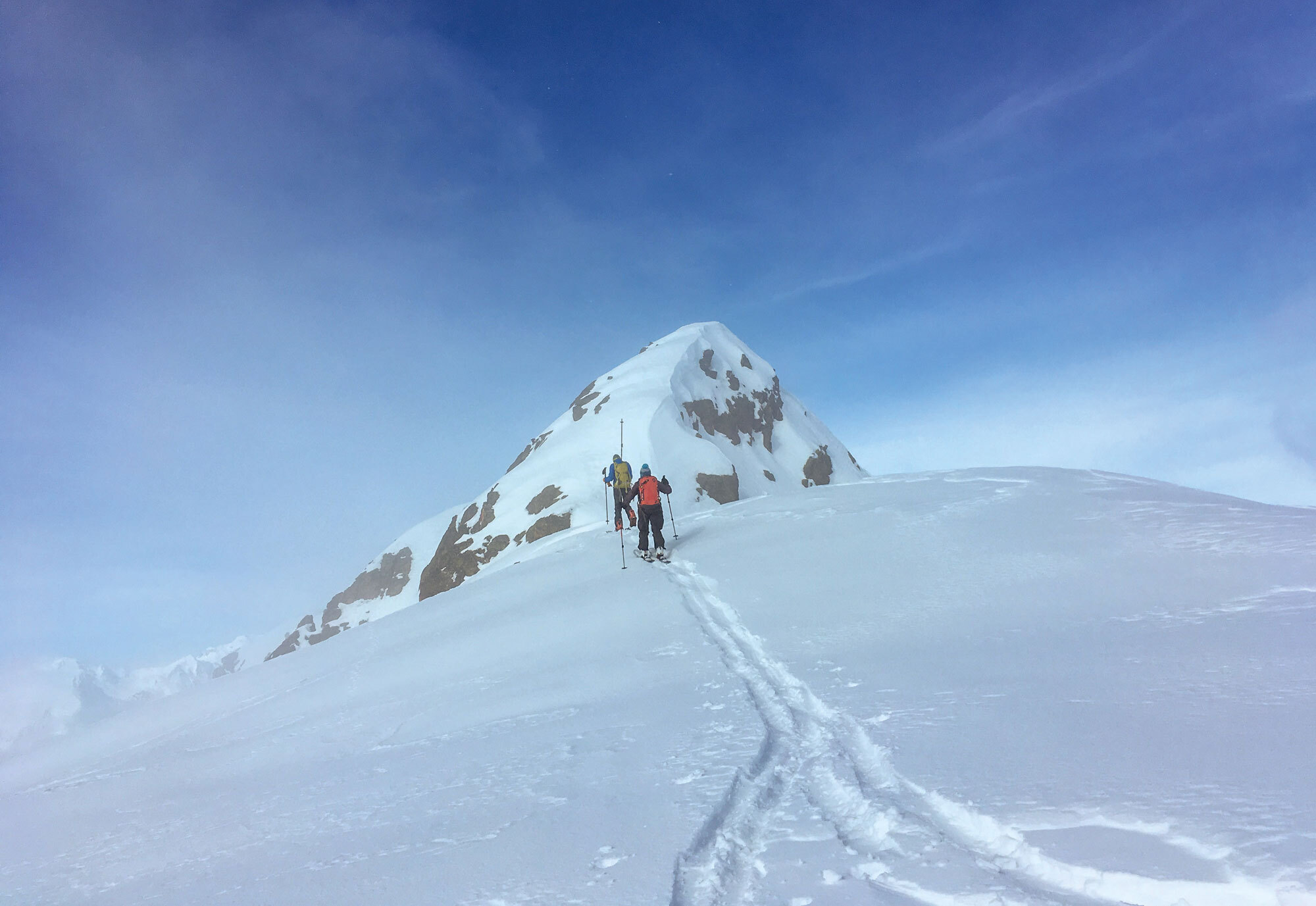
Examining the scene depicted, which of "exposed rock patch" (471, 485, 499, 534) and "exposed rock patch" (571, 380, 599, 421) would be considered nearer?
"exposed rock patch" (471, 485, 499, 534)

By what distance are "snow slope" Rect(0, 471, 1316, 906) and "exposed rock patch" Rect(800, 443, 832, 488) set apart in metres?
56.9

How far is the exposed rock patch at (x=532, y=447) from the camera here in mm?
61125

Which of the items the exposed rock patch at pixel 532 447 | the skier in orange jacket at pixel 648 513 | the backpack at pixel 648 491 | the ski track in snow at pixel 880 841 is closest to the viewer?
the ski track in snow at pixel 880 841

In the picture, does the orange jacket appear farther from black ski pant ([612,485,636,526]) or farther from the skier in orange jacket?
black ski pant ([612,485,636,526])

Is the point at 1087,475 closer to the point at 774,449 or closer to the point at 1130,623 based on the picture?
the point at 1130,623

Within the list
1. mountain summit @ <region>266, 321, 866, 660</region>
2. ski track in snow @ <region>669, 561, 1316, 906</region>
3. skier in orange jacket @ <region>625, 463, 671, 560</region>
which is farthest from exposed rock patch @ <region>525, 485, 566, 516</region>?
ski track in snow @ <region>669, 561, 1316, 906</region>

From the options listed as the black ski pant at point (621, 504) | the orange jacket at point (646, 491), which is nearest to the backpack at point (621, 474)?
the black ski pant at point (621, 504)

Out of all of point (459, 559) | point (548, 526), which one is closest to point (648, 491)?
point (548, 526)

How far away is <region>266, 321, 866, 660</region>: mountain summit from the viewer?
139 feet

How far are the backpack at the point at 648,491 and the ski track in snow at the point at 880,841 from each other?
30.9ft

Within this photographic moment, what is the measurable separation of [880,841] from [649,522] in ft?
37.6

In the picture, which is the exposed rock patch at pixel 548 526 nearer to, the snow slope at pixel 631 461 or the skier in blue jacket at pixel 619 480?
the snow slope at pixel 631 461

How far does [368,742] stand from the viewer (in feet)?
20.7

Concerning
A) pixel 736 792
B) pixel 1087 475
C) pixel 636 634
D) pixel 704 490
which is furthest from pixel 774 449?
pixel 736 792
